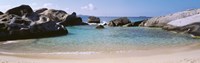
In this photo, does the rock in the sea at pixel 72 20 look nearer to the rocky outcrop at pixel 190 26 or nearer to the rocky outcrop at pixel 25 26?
the rocky outcrop at pixel 25 26

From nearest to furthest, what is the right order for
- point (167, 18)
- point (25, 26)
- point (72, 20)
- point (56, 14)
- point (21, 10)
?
point (25, 26) < point (21, 10) < point (167, 18) < point (72, 20) < point (56, 14)

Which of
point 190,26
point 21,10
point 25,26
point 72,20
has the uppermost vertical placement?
point 21,10

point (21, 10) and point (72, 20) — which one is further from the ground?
point (21, 10)

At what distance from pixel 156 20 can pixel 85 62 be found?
35437 millimetres

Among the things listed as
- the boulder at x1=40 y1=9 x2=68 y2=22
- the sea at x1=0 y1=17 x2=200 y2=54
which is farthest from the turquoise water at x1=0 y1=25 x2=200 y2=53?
the boulder at x1=40 y1=9 x2=68 y2=22

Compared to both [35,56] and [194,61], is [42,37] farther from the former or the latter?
[194,61]

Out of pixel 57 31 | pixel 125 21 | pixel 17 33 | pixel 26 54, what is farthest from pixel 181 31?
pixel 125 21

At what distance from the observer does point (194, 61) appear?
41.3ft

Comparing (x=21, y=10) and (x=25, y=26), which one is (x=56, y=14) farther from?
(x=25, y=26)

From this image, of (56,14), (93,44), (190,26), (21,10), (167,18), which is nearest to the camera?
(93,44)

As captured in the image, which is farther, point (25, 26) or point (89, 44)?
point (25, 26)

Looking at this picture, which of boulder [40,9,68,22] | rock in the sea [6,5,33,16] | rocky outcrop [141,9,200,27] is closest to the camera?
rock in the sea [6,5,33,16]

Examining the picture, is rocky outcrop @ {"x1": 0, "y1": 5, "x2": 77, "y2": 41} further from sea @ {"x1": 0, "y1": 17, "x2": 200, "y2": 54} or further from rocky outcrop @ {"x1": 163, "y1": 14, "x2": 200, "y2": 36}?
rocky outcrop @ {"x1": 163, "y1": 14, "x2": 200, "y2": 36}

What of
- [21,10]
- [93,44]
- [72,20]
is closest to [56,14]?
[72,20]
